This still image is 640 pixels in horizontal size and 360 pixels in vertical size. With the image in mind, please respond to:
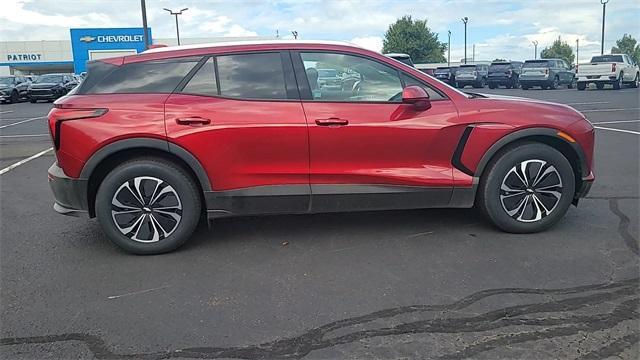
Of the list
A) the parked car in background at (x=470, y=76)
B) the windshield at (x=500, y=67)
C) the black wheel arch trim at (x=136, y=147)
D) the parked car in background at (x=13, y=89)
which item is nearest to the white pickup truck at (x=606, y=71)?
the windshield at (x=500, y=67)

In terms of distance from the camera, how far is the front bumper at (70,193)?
162 inches

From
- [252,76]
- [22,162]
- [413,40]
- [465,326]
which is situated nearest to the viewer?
[465,326]

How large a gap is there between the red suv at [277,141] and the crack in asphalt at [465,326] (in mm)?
1243

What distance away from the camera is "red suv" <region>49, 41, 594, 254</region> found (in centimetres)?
408

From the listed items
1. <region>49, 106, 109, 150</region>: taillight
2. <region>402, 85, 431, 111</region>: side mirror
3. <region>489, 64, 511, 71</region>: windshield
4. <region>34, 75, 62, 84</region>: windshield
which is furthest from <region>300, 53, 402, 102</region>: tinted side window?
<region>489, 64, 511, 71</region>: windshield

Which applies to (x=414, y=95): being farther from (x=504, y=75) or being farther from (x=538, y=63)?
(x=504, y=75)

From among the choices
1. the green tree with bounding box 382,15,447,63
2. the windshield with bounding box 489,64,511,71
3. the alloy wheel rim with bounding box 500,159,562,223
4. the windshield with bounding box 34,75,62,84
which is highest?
the green tree with bounding box 382,15,447,63

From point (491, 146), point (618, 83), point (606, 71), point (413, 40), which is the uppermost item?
point (413, 40)

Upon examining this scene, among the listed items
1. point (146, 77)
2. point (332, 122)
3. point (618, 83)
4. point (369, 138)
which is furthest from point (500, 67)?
point (146, 77)

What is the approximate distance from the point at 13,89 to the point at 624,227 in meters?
31.8

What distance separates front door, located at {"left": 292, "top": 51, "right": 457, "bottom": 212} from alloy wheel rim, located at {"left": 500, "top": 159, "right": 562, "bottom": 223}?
547mm

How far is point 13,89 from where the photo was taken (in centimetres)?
2912

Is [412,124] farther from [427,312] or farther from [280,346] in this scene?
[280,346]

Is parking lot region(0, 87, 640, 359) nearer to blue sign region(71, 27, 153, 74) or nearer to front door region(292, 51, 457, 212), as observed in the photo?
front door region(292, 51, 457, 212)
